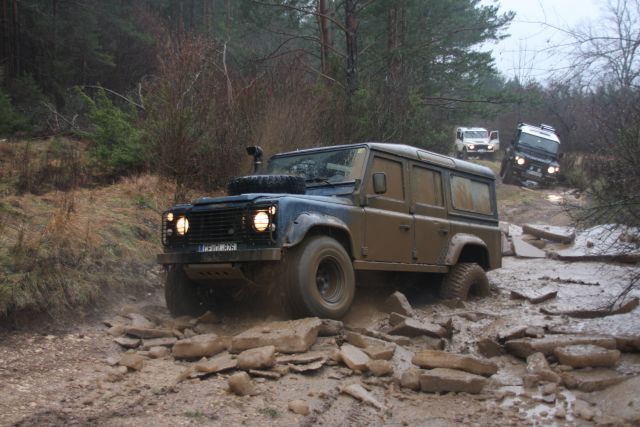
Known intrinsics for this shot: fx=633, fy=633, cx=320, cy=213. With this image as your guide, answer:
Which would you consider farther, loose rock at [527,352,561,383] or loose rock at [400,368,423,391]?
loose rock at [527,352,561,383]

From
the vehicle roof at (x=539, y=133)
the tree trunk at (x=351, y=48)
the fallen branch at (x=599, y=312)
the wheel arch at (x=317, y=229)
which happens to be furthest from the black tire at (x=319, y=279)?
the vehicle roof at (x=539, y=133)

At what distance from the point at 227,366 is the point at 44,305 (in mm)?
2076

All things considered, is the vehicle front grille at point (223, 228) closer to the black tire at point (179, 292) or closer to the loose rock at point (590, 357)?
the black tire at point (179, 292)

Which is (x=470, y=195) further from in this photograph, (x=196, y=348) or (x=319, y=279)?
(x=196, y=348)

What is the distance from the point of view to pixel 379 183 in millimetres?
6301

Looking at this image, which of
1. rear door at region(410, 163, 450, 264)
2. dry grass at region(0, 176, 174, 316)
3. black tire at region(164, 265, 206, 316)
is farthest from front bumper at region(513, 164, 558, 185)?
black tire at region(164, 265, 206, 316)

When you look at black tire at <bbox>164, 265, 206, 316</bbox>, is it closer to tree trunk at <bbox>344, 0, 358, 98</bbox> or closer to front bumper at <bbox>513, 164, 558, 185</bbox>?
tree trunk at <bbox>344, 0, 358, 98</bbox>

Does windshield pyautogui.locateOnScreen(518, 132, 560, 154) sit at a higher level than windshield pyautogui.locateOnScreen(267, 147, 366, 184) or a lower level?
higher

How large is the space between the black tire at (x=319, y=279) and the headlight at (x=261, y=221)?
1.07 feet

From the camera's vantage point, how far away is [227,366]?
4.50 metres

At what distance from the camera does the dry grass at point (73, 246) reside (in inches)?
223

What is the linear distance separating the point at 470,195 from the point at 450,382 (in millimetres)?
4379

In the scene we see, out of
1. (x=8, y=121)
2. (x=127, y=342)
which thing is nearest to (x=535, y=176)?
(x=8, y=121)

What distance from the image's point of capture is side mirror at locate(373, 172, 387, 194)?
6.30 meters
